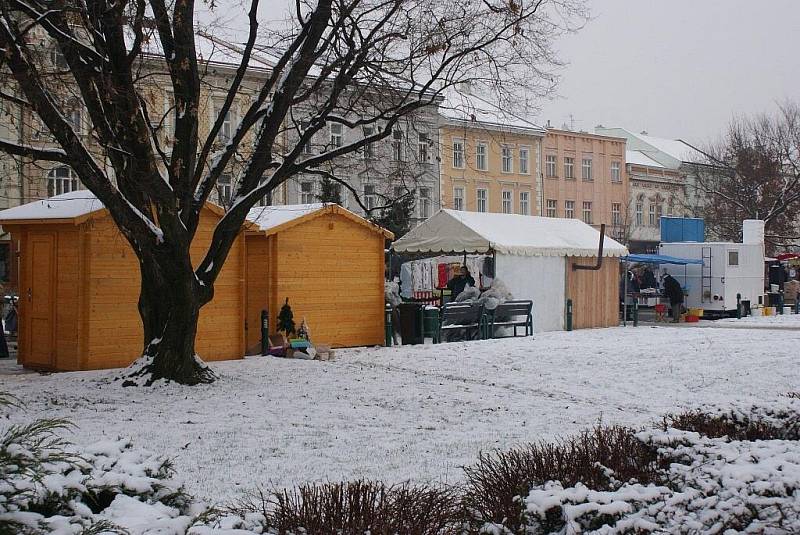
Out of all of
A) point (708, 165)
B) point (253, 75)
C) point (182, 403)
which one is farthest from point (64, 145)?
point (708, 165)

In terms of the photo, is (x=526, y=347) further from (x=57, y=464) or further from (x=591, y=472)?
(x=57, y=464)

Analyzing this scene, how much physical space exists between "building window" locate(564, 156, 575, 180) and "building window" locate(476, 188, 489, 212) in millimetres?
7634

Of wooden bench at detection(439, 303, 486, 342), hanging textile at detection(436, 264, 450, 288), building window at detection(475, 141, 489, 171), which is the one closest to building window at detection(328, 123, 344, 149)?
building window at detection(475, 141, 489, 171)

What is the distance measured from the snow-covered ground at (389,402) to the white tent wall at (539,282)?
465cm

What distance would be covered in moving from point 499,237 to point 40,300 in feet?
39.6

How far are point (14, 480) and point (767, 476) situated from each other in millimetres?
4053

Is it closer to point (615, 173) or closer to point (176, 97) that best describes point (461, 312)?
point (176, 97)

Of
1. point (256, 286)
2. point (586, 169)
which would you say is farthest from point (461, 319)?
point (586, 169)

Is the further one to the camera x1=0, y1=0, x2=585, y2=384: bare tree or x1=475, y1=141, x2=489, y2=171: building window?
x1=475, y1=141, x2=489, y2=171: building window

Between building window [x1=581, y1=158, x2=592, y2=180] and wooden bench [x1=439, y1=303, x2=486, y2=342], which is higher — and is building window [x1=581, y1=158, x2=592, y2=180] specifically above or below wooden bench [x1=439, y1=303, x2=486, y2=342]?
above

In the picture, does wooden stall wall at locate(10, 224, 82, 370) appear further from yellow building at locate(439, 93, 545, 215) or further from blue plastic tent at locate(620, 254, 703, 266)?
yellow building at locate(439, 93, 545, 215)

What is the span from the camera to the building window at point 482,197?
58.6m

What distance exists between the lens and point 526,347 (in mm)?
21062

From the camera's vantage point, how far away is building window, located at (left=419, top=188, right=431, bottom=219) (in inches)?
2125
